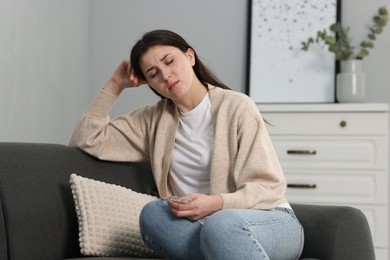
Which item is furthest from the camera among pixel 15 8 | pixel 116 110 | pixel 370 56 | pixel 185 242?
pixel 116 110

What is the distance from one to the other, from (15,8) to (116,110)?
1.10 meters

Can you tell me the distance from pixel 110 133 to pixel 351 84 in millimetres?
1854

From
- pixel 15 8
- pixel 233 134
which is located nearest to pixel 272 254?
pixel 233 134

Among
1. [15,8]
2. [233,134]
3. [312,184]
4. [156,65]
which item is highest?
[15,8]

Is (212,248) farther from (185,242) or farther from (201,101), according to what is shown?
(201,101)

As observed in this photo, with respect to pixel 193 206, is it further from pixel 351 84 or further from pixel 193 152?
pixel 351 84

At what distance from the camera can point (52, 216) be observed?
1889mm

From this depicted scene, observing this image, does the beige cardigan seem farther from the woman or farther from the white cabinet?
the white cabinet

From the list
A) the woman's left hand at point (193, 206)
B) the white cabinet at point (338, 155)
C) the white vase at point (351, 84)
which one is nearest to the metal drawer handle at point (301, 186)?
the white cabinet at point (338, 155)

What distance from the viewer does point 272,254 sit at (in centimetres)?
176

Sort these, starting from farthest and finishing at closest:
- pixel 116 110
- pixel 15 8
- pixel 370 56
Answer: pixel 116 110 < pixel 370 56 < pixel 15 8

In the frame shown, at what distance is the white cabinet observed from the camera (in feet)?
11.0

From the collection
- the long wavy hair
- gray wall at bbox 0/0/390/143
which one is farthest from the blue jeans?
gray wall at bbox 0/0/390/143

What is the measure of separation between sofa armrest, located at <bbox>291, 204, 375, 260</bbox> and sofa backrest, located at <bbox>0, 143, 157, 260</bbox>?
2.19 ft
